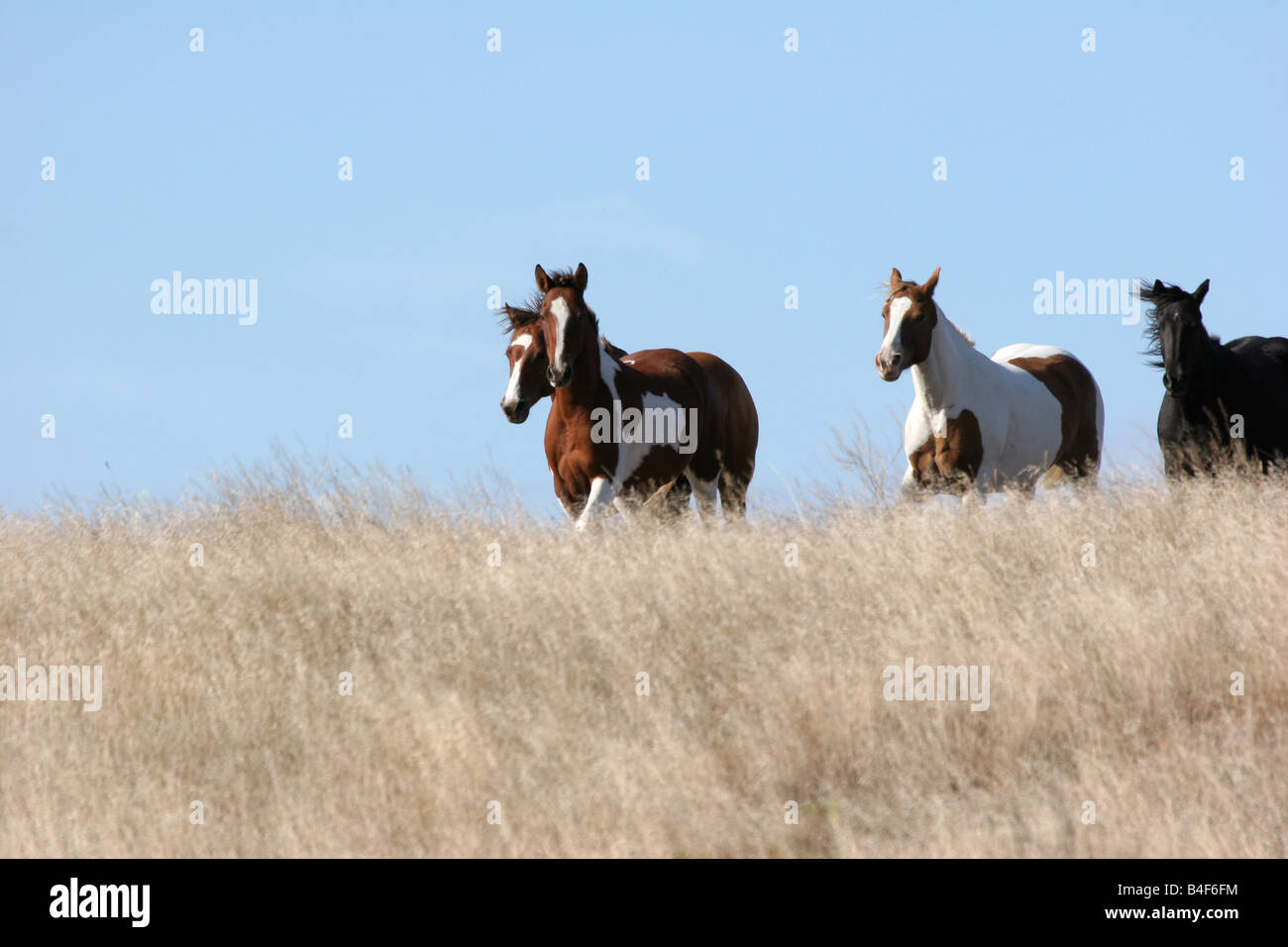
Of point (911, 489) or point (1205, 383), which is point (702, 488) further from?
point (1205, 383)

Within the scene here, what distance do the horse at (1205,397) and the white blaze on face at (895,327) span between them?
101 inches

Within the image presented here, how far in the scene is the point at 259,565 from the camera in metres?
10.1

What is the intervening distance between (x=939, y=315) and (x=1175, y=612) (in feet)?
13.8

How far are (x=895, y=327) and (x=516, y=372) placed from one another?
3.44 meters

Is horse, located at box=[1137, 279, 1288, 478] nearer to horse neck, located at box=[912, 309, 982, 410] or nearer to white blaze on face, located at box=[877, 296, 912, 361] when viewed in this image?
horse neck, located at box=[912, 309, 982, 410]

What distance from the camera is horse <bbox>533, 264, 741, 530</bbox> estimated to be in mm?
10961

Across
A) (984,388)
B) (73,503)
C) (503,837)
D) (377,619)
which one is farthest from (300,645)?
(984,388)

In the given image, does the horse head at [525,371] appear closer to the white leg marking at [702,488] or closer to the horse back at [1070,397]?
the white leg marking at [702,488]

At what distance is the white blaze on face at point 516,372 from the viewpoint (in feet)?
A: 36.1
